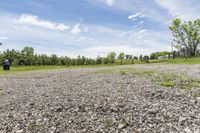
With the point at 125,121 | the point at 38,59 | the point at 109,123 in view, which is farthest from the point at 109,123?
the point at 38,59

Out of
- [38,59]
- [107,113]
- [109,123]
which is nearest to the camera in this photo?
[109,123]

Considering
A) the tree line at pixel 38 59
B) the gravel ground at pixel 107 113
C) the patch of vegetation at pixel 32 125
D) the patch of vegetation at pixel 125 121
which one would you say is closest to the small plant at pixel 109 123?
the gravel ground at pixel 107 113

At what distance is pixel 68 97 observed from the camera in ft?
44.0

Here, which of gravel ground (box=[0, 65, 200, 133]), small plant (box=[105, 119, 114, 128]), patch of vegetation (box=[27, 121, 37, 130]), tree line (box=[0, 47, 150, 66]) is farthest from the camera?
tree line (box=[0, 47, 150, 66])

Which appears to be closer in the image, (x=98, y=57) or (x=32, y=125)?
(x=32, y=125)

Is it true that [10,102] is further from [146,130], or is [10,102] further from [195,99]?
[195,99]

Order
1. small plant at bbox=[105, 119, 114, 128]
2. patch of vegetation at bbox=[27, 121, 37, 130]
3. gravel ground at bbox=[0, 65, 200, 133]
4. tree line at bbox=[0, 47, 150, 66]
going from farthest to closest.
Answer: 1. tree line at bbox=[0, 47, 150, 66]
2. patch of vegetation at bbox=[27, 121, 37, 130]
3. small plant at bbox=[105, 119, 114, 128]
4. gravel ground at bbox=[0, 65, 200, 133]

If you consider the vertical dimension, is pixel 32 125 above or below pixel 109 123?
below

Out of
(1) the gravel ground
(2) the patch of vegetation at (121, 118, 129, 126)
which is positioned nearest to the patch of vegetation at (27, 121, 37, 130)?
(1) the gravel ground

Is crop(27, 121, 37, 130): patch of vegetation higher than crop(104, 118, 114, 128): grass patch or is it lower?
lower

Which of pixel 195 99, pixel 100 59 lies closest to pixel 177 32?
pixel 100 59

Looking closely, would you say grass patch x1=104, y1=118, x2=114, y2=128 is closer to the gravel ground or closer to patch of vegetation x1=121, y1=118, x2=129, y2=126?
the gravel ground

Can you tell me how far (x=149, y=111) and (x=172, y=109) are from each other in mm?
984

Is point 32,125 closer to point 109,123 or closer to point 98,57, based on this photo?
point 109,123
